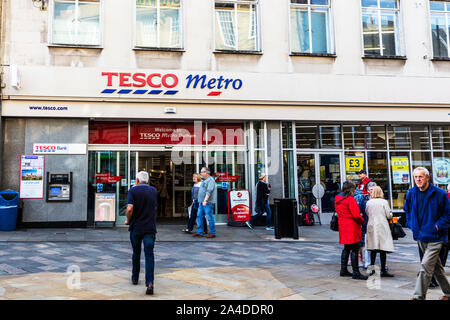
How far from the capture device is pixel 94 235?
34.8 feet

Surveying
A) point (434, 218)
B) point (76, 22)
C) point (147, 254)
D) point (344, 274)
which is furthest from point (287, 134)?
point (147, 254)

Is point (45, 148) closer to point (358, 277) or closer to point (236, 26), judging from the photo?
point (236, 26)

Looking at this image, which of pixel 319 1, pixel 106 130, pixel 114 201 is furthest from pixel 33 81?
pixel 319 1

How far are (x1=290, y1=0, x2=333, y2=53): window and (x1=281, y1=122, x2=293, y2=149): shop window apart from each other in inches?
103

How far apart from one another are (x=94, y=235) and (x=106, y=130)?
371 centimetres

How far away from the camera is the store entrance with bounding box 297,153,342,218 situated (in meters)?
13.7

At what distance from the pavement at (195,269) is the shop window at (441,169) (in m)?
4.92

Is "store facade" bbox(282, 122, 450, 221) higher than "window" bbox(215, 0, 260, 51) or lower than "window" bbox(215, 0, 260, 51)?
lower

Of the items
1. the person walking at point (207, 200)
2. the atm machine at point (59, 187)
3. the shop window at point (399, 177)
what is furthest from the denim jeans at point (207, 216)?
the shop window at point (399, 177)

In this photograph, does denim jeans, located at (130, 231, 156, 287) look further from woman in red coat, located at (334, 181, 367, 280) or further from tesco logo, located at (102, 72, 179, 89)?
tesco logo, located at (102, 72, 179, 89)

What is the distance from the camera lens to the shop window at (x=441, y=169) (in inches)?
571

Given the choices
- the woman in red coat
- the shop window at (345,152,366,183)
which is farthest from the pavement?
the shop window at (345,152,366,183)

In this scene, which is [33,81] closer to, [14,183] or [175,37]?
[14,183]

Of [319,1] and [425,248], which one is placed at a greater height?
[319,1]
